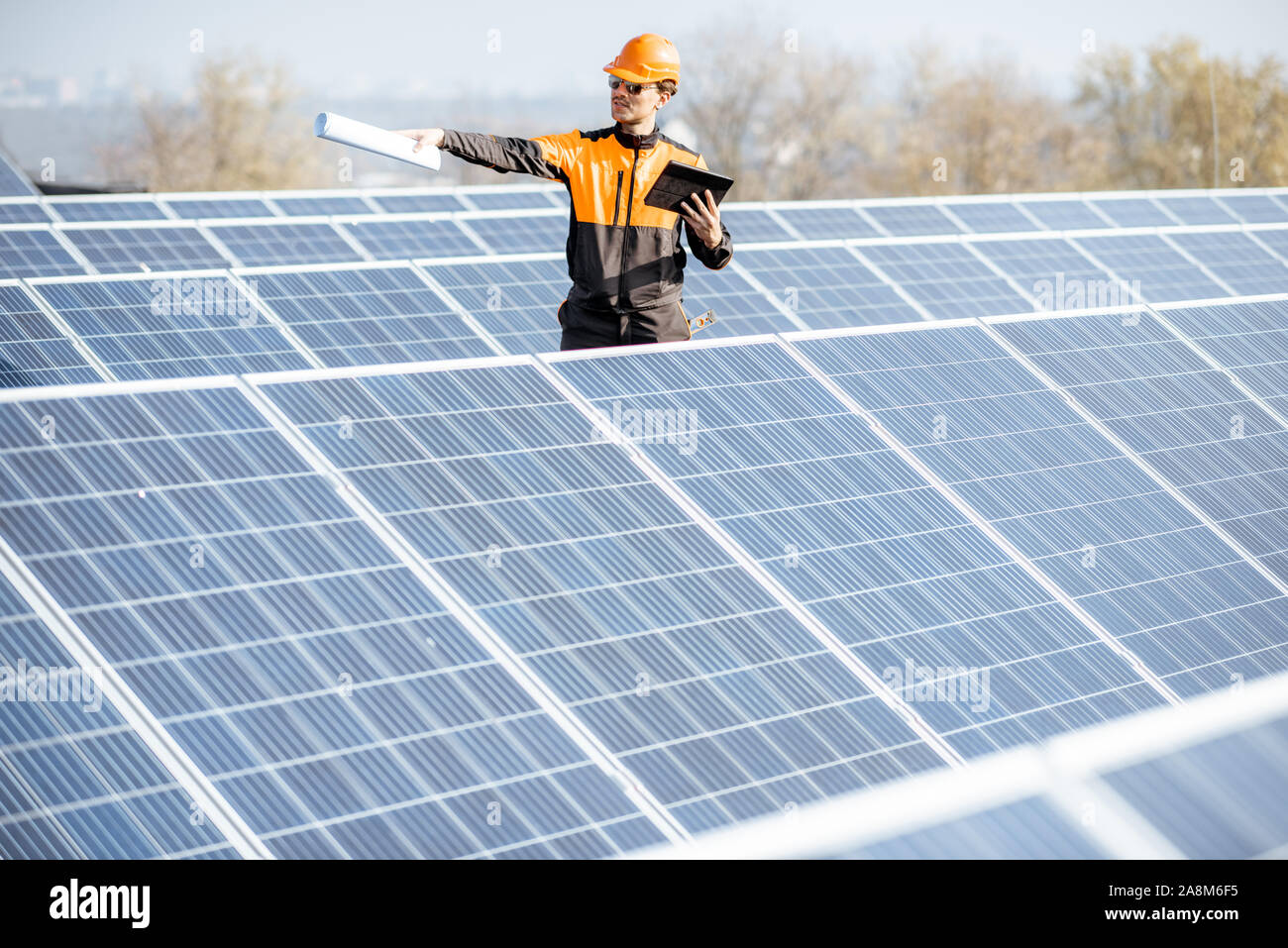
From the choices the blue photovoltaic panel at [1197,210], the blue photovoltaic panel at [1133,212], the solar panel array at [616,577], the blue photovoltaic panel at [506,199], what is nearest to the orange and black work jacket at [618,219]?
the solar panel array at [616,577]

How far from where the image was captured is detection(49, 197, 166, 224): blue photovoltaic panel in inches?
821

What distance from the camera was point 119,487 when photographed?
5.58 m

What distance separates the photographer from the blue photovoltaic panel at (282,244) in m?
19.5

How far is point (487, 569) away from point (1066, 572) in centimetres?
305

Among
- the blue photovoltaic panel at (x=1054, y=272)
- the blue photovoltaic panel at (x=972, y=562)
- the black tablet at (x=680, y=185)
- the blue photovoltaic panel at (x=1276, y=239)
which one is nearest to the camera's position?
the blue photovoltaic panel at (x=972, y=562)

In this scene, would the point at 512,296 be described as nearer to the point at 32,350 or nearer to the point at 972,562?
the point at 32,350

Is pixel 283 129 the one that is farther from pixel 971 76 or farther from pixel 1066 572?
pixel 1066 572

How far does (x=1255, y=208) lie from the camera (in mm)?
28047

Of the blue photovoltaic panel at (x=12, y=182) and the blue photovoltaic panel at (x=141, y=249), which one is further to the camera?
the blue photovoltaic panel at (x=12, y=182)

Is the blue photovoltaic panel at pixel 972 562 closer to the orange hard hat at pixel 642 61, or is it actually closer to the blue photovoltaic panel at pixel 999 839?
the blue photovoltaic panel at pixel 999 839

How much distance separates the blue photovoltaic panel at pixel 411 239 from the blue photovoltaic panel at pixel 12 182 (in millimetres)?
5547

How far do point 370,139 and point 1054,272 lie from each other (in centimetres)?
1472

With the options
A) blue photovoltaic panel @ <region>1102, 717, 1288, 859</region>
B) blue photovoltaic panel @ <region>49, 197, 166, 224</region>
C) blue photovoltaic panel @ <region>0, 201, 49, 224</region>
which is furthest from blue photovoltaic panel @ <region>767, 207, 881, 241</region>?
blue photovoltaic panel @ <region>1102, 717, 1288, 859</region>

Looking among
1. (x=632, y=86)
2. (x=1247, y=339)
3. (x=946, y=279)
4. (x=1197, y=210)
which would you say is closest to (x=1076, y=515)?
(x=632, y=86)
